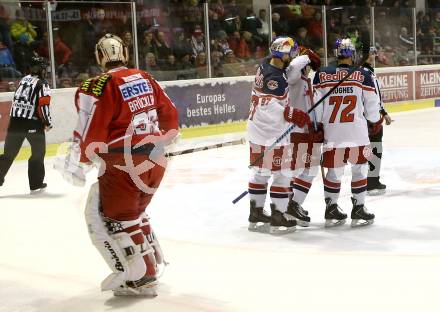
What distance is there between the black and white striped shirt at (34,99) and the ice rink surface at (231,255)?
724mm

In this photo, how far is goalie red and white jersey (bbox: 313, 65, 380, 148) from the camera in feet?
16.9

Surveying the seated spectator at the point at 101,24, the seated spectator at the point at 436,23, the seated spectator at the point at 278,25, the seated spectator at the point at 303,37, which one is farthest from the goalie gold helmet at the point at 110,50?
the seated spectator at the point at 436,23

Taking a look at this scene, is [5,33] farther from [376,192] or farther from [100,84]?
[100,84]

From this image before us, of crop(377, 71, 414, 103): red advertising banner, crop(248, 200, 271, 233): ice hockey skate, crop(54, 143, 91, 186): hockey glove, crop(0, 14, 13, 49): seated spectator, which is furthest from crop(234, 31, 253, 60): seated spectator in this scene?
crop(54, 143, 91, 186): hockey glove

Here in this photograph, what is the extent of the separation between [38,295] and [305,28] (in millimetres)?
10565

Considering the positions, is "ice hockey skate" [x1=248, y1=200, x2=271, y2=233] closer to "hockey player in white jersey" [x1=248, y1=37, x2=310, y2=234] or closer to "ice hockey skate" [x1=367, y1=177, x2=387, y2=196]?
"hockey player in white jersey" [x1=248, y1=37, x2=310, y2=234]

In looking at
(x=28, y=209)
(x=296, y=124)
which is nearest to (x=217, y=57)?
(x=28, y=209)

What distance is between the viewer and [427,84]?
1532 centimetres

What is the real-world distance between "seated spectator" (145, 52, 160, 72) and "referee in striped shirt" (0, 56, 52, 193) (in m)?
4.03

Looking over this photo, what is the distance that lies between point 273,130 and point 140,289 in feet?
5.57

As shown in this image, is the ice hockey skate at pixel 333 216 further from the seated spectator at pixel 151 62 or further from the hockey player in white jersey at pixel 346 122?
the seated spectator at pixel 151 62

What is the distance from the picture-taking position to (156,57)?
36.9ft

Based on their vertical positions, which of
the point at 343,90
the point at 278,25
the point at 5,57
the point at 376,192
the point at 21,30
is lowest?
the point at 376,192

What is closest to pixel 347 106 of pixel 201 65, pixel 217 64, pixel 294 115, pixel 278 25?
pixel 294 115
